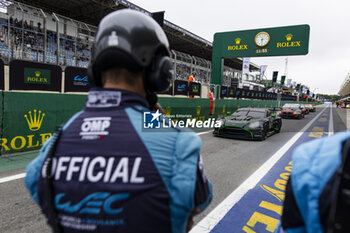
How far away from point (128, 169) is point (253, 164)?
5.14 metres

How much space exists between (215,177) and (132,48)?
12.8ft

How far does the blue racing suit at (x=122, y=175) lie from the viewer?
0.89 m

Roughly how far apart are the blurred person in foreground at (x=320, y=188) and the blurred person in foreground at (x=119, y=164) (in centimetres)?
36

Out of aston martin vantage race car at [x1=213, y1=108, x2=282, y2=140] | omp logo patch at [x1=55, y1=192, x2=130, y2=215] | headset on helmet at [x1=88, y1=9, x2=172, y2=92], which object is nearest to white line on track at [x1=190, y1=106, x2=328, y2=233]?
omp logo patch at [x1=55, y1=192, x2=130, y2=215]

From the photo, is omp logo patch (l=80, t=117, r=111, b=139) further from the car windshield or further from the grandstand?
the car windshield

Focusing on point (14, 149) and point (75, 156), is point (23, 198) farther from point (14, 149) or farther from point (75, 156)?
point (75, 156)

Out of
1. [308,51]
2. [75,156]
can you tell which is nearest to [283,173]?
[75,156]

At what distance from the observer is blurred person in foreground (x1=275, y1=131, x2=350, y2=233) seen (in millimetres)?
745

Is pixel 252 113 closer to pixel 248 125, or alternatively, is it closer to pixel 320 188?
pixel 248 125

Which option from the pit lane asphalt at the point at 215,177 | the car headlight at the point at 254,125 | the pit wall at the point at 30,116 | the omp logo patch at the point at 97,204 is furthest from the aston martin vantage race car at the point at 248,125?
the omp logo patch at the point at 97,204

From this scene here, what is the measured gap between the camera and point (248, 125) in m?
8.53

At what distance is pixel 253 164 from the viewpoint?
5.53m

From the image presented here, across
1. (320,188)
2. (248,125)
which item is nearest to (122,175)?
(320,188)

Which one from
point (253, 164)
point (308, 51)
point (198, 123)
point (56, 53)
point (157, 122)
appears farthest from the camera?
point (308, 51)
